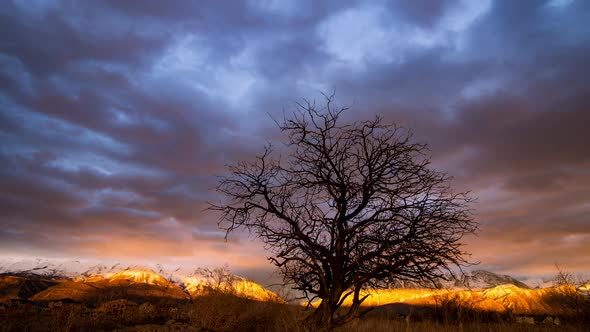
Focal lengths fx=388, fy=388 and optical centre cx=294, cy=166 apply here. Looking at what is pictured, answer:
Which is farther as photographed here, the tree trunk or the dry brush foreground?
the dry brush foreground

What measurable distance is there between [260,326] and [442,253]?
22.4 ft

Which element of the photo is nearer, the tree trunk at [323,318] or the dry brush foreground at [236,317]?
the tree trunk at [323,318]

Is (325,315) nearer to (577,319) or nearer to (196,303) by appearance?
(196,303)

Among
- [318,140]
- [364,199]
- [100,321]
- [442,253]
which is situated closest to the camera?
[442,253]

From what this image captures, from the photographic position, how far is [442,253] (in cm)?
936

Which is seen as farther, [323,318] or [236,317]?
[236,317]

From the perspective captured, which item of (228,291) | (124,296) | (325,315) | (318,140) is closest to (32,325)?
(124,296)

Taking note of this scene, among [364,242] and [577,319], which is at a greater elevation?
[364,242]

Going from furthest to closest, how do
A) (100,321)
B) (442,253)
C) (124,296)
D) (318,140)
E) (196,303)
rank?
1. (124,296)
2. (196,303)
3. (100,321)
4. (318,140)
5. (442,253)

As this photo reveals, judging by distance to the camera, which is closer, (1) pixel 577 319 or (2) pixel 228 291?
(1) pixel 577 319

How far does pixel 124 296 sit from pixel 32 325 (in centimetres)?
489

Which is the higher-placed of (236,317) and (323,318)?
(323,318)

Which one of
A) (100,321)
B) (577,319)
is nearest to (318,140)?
(100,321)

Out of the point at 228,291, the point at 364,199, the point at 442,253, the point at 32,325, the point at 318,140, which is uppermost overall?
the point at 318,140
